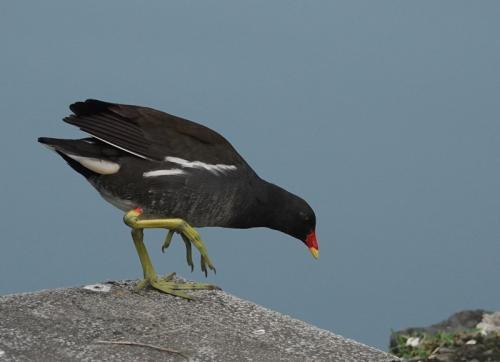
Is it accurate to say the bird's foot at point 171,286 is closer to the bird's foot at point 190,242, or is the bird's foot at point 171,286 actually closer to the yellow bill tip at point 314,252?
the bird's foot at point 190,242

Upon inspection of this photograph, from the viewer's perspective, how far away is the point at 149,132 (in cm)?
707

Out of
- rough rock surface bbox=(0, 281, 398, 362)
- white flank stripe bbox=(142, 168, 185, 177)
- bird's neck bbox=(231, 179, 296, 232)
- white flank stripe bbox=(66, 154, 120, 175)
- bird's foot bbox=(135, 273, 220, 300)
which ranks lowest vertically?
rough rock surface bbox=(0, 281, 398, 362)

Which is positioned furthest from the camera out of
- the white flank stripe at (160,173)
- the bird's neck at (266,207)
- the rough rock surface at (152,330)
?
the bird's neck at (266,207)

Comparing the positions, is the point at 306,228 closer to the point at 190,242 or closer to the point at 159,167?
the point at 190,242

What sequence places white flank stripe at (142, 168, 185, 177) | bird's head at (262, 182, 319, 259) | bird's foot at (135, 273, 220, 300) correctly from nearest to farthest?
white flank stripe at (142, 168, 185, 177)
bird's head at (262, 182, 319, 259)
bird's foot at (135, 273, 220, 300)

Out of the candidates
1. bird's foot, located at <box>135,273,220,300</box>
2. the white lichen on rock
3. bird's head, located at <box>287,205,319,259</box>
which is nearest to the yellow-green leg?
bird's foot, located at <box>135,273,220,300</box>

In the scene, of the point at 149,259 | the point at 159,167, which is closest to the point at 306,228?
the point at 149,259

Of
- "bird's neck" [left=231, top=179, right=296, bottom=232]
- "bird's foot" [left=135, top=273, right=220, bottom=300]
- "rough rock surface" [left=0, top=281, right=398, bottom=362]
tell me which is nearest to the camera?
"rough rock surface" [left=0, top=281, right=398, bottom=362]

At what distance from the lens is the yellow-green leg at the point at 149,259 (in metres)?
7.02

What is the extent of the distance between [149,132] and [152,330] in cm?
117

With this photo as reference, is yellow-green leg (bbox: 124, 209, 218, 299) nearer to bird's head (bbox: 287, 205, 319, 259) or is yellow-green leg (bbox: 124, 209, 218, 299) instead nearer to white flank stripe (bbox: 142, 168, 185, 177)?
white flank stripe (bbox: 142, 168, 185, 177)

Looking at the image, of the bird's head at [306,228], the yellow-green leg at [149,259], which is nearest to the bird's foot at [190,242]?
the yellow-green leg at [149,259]

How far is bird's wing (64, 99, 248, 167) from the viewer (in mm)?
6996

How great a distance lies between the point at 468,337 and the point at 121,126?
2874 millimetres
